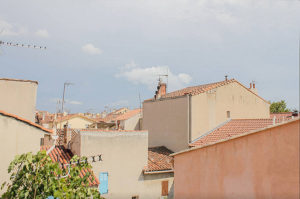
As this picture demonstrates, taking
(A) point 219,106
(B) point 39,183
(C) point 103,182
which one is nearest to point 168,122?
(A) point 219,106

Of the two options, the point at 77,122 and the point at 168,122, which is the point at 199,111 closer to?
the point at 168,122

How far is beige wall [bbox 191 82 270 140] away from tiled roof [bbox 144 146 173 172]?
2341 millimetres

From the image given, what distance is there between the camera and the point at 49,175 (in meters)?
6.37

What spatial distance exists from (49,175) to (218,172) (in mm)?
3956

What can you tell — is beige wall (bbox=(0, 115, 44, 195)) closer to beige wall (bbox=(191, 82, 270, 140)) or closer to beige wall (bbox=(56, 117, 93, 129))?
beige wall (bbox=(191, 82, 270, 140))

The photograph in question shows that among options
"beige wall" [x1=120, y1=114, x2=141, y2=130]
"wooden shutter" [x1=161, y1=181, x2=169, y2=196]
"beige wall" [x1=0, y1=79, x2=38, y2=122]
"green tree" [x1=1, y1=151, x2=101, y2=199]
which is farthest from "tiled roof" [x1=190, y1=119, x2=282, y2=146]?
"beige wall" [x1=120, y1=114, x2=141, y2=130]

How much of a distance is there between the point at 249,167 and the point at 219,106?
13555mm

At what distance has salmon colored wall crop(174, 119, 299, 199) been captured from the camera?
4789 millimetres

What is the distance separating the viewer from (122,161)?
52.0ft

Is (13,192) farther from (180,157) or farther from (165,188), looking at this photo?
(165,188)

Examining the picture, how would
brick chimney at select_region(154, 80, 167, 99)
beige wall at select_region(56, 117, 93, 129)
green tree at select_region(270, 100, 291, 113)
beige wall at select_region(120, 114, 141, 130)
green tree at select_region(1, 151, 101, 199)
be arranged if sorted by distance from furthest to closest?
beige wall at select_region(56, 117, 93, 129), green tree at select_region(270, 100, 291, 113), beige wall at select_region(120, 114, 141, 130), brick chimney at select_region(154, 80, 167, 99), green tree at select_region(1, 151, 101, 199)

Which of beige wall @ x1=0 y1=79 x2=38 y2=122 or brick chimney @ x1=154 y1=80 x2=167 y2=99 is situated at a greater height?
brick chimney @ x1=154 y1=80 x2=167 y2=99

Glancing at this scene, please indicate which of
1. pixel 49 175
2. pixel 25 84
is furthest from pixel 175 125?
pixel 49 175

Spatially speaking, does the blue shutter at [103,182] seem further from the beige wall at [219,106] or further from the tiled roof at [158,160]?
the beige wall at [219,106]
